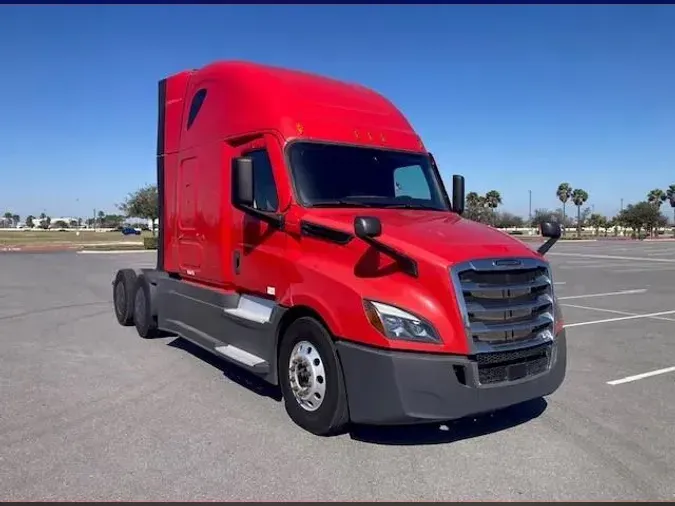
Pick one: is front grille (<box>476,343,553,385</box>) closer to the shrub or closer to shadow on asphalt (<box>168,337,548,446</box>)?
shadow on asphalt (<box>168,337,548,446</box>)

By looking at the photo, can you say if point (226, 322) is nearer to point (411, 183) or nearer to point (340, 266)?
point (340, 266)

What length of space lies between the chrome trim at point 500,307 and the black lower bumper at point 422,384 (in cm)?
13

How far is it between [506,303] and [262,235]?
2.35 meters

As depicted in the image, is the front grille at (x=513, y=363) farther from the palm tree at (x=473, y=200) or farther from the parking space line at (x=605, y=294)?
the palm tree at (x=473, y=200)

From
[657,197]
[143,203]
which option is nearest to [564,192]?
[657,197]

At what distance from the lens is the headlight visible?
13.7 ft

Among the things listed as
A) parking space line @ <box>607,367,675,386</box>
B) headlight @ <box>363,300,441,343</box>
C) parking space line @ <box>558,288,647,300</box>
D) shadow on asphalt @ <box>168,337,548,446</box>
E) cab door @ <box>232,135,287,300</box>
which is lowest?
parking space line @ <box>558,288,647,300</box>

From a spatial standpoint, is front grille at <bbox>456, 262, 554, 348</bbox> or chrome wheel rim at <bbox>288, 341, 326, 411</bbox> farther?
chrome wheel rim at <bbox>288, 341, 326, 411</bbox>

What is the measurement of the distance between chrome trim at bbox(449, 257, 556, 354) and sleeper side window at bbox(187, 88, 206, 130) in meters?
4.17

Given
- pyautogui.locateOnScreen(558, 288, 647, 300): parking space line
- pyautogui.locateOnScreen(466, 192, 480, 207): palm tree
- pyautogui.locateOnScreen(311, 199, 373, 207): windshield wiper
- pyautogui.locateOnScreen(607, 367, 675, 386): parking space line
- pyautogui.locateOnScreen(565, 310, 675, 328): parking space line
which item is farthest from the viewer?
pyautogui.locateOnScreen(466, 192, 480, 207): palm tree

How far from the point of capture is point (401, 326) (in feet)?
13.8

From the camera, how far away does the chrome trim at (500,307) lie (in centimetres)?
424

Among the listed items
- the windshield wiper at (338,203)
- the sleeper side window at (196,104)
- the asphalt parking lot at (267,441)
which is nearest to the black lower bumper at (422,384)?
the asphalt parking lot at (267,441)

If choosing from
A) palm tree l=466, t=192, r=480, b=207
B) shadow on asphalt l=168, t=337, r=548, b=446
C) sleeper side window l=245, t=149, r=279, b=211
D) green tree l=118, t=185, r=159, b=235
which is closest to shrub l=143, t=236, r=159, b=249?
green tree l=118, t=185, r=159, b=235
